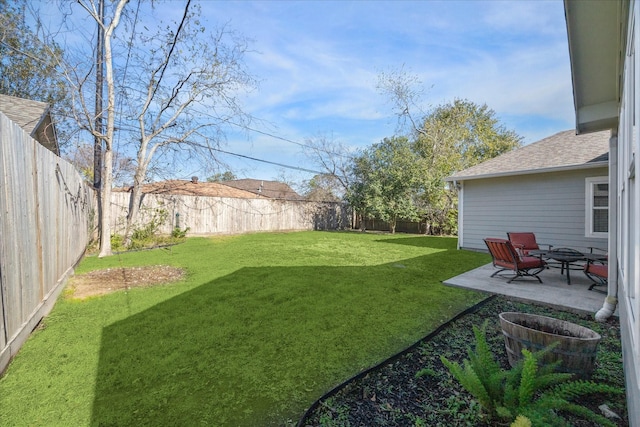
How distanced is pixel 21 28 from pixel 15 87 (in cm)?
368

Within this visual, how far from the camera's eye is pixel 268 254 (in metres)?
8.08

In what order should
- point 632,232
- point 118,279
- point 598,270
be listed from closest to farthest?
point 632,232, point 598,270, point 118,279

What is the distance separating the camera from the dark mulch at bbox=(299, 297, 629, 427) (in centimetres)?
185

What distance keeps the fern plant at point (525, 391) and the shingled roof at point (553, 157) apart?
7.31 meters

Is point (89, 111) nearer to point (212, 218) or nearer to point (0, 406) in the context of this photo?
point (212, 218)

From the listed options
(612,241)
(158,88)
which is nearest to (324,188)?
(158,88)

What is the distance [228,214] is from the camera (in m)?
13.9

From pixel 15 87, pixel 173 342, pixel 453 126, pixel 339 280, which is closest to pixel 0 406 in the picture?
pixel 173 342

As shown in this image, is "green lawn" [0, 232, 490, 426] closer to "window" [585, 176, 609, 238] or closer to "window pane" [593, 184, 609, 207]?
"window" [585, 176, 609, 238]

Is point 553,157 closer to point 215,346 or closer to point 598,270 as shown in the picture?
point 598,270

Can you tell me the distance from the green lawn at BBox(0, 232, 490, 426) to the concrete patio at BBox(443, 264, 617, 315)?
572 millimetres

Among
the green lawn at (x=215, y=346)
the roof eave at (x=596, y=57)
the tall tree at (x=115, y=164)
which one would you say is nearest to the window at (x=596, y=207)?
the roof eave at (x=596, y=57)

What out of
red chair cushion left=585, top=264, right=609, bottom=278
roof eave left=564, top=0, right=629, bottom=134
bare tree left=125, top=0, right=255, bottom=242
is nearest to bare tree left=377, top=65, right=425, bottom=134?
bare tree left=125, top=0, right=255, bottom=242

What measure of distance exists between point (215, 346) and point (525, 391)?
2.49 meters
